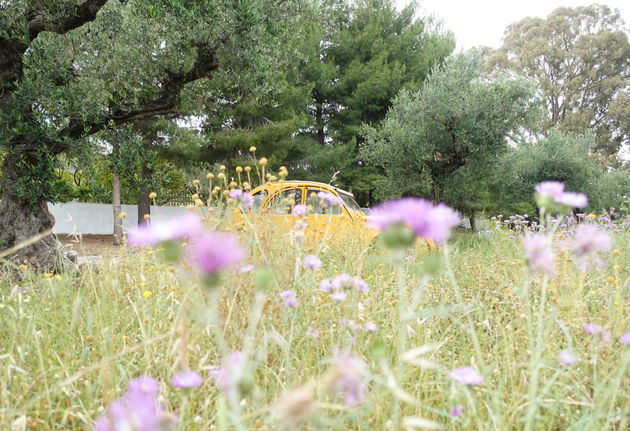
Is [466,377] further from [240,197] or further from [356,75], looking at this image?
[356,75]

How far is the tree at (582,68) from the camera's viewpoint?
74.4 feet

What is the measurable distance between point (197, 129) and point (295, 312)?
1299 cm

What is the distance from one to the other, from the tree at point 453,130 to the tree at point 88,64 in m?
6.38

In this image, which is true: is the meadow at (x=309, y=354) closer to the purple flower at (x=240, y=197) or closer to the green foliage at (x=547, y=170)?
the purple flower at (x=240, y=197)

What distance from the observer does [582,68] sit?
2322 centimetres

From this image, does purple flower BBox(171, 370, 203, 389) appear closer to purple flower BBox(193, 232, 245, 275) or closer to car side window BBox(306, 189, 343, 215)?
purple flower BBox(193, 232, 245, 275)

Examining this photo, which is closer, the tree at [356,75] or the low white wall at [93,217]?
the low white wall at [93,217]

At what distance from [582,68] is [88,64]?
2774 cm

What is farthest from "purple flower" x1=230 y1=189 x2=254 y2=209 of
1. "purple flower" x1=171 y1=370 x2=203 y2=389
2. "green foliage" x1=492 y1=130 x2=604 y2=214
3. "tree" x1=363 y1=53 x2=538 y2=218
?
"green foliage" x1=492 y1=130 x2=604 y2=214

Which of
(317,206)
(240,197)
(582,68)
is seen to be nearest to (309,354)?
(240,197)

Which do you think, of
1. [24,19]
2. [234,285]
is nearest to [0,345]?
[234,285]

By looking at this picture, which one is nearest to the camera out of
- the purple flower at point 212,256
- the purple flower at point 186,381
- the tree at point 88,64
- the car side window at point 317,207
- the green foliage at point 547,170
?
the purple flower at point 212,256

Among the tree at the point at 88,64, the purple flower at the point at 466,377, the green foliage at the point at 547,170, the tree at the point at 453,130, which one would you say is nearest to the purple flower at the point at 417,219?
the purple flower at the point at 466,377

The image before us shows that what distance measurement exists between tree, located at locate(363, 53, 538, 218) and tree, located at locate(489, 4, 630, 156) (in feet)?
50.4
